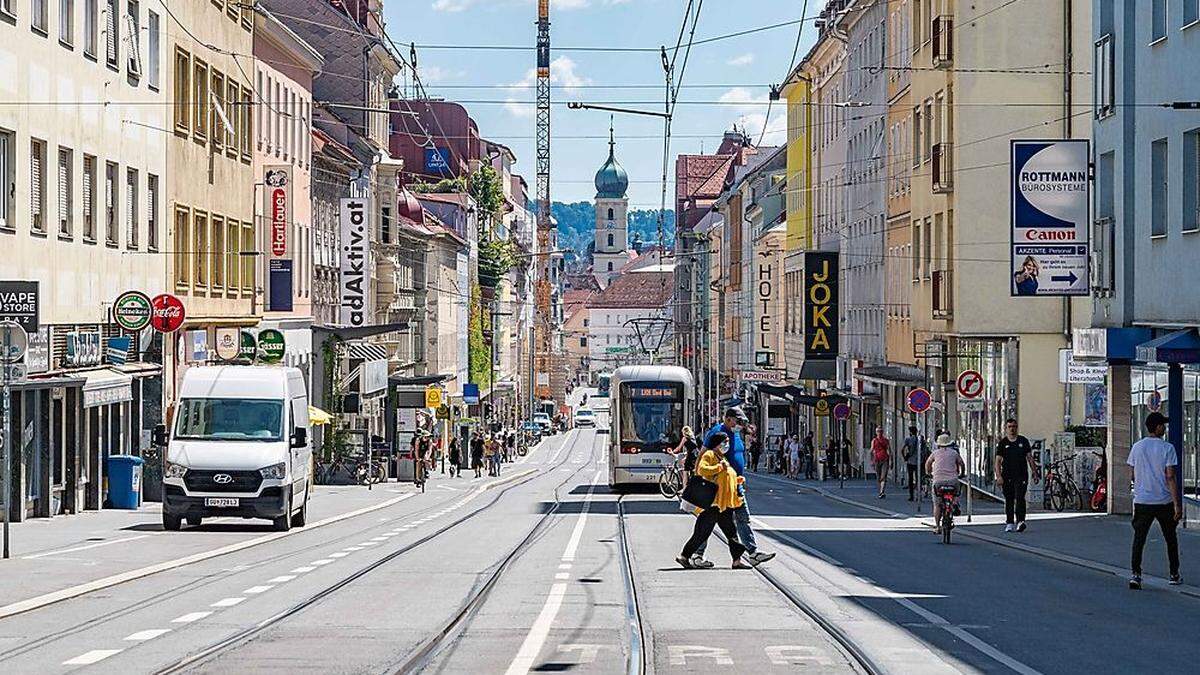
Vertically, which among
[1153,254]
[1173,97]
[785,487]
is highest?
[1173,97]

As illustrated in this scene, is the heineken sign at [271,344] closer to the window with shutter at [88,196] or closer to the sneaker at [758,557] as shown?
the window with shutter at [88,196]

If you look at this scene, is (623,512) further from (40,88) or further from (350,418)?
(350,418)

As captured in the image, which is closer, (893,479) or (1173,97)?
(1173,97)

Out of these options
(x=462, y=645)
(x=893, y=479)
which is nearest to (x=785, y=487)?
(x=893, y=479)

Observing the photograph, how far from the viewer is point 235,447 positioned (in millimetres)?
31688

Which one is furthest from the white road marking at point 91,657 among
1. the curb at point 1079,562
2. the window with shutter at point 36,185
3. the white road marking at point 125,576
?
the window with shutter at point 36,185

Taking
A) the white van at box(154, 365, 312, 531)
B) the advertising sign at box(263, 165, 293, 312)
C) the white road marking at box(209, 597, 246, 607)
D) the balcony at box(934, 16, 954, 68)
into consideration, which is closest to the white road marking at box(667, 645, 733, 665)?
the white road marking at box(209, 597, 246, 607)

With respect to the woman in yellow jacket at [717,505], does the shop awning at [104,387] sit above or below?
above

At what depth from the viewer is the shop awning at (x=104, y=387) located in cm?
3422

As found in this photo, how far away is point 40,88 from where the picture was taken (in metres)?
34.9

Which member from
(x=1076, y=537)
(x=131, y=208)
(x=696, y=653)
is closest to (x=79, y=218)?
(x=131, y=208)

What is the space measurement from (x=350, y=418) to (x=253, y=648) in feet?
189

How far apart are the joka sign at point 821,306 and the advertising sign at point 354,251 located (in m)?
22.4

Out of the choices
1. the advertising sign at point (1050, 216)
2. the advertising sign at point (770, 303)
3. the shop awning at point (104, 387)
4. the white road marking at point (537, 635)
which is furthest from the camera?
the advertising sign at point (770, 303)
